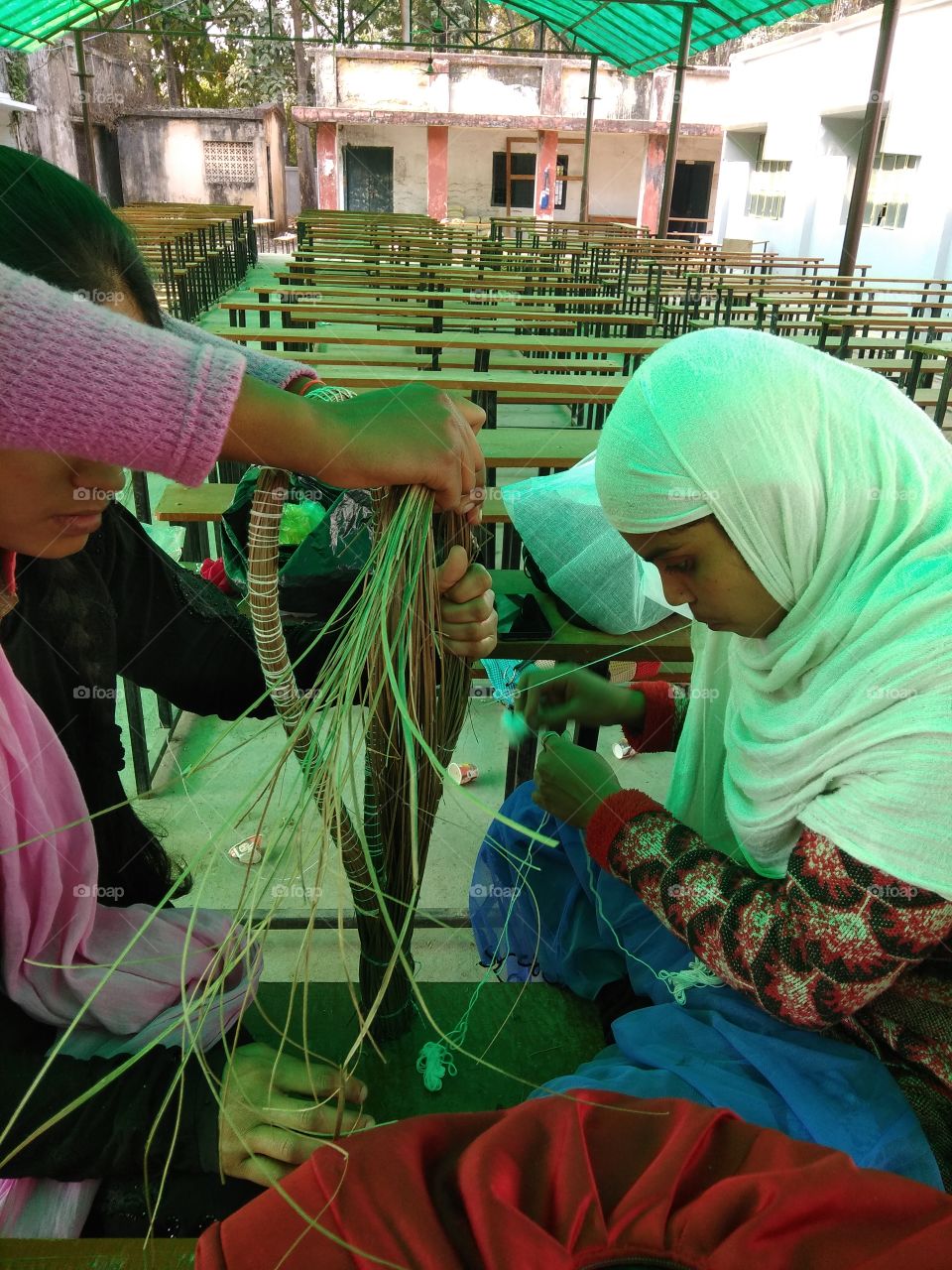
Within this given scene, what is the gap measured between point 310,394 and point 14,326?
370mm

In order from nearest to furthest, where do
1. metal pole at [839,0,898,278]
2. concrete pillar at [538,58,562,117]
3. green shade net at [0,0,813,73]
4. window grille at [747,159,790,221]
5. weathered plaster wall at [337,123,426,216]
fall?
metal pole at [839,0,898,278]
green shade net at [0,0,813,73]
window grille at [747,159,790,221]
concrete pillar at [538,58,562,117]
weathered plaster wall at [337,123,426,216]

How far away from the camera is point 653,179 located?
18750 millimetres

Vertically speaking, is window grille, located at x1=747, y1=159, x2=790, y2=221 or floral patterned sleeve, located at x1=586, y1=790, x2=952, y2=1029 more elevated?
window grille, located at x1=747, y1=159, x2=790, y2=221

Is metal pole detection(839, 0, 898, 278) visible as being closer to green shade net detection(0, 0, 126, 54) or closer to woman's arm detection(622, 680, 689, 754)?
woman's arm detection(622, 680, 689, 754)

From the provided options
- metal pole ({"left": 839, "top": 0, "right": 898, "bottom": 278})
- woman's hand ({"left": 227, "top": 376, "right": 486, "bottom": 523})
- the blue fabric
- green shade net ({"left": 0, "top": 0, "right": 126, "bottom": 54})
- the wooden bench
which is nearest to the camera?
woman's hand ({"left": 227, "top": 376, "right": 486, "bottom": 523})

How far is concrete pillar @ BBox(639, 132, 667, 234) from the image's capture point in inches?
727

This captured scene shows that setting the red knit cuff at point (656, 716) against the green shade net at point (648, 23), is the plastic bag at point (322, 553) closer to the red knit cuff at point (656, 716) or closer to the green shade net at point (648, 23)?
the red knit cuff at point (656, 716)

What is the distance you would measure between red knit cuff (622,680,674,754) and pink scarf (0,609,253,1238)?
0.79 m

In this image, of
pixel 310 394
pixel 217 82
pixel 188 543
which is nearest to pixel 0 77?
pixel 217 82

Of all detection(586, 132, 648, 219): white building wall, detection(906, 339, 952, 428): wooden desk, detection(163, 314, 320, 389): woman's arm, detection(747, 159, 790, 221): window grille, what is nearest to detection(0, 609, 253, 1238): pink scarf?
detection(163, 314, 320, 389): woman's arm

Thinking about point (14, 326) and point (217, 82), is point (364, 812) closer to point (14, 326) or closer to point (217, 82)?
point (14, 326)

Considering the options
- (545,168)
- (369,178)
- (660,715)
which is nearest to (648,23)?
(545,168)

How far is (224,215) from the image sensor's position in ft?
36.9

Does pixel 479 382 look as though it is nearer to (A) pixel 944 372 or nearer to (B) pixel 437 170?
(A) pixel 944 372
